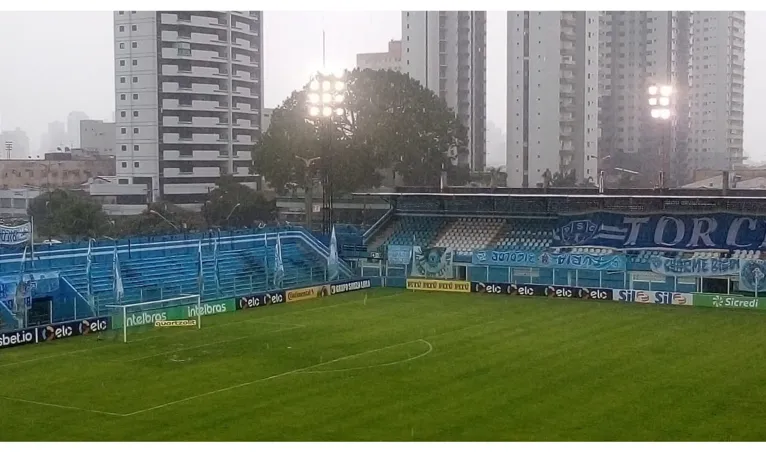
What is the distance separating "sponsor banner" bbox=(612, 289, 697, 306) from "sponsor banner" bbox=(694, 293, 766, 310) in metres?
0.30

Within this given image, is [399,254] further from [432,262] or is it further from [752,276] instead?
[752,276]

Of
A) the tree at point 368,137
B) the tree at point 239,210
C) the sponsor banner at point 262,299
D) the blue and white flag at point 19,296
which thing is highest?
the tree at point 368,137

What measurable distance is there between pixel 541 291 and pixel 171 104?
53.2m

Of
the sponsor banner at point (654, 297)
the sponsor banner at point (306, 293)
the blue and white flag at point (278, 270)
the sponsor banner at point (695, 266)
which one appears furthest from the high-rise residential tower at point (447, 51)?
the sponsor banner at point (654, 297)

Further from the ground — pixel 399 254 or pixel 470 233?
pixel 470 233

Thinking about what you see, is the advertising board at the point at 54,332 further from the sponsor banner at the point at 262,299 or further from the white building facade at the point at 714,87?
the white building facade at the point at 714,87

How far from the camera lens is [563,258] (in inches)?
1916

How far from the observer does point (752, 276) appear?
43781 mm

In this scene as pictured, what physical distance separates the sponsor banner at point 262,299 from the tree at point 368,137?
870 inches

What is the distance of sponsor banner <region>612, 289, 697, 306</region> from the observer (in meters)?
43.8

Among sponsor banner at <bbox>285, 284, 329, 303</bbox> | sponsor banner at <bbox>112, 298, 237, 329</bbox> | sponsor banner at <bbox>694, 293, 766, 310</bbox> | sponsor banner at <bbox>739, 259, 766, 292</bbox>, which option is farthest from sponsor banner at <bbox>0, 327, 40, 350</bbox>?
sponsor banner at <bbox>739, 259, 766, 292</bbox>

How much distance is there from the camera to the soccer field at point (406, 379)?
22094 mm

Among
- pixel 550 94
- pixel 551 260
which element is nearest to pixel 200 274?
pixel 551 260

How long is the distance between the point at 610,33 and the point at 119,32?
247ft
